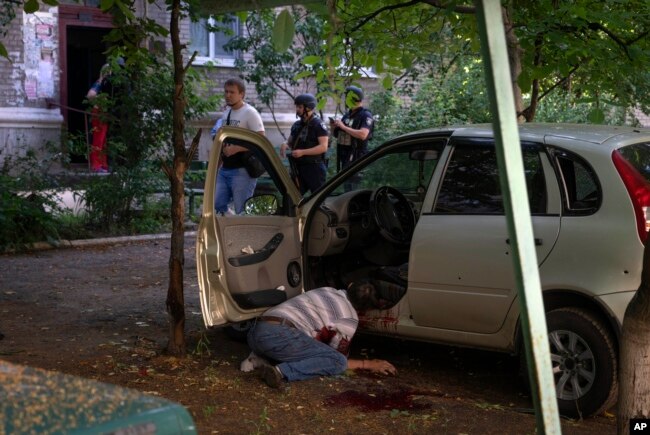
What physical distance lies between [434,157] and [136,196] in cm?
687

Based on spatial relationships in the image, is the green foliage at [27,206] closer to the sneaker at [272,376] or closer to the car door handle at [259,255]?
the car door handle at [259,255]

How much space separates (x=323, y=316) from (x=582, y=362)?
1.80 meters

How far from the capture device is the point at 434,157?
6.80 metres

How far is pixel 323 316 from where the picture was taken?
21.6ft

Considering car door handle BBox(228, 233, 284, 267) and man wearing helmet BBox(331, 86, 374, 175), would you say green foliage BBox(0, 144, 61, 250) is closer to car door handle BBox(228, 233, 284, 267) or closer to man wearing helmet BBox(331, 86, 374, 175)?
man wearing helmet BBox(331, 86, 374, 175)

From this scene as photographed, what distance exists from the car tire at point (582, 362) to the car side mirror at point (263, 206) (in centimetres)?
262

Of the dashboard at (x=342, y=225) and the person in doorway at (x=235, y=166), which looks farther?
the person in doorway at (x=235, y=166)

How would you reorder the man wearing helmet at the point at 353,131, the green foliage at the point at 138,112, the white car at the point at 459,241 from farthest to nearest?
the man wearing helmet at the point at 353,131
the green foliage at the point at 138,112
the white car at the point at 459,241

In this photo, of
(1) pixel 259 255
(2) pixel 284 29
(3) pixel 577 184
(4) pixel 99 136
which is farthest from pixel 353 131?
(2) pixel 284 29

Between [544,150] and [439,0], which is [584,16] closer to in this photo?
[439,0]

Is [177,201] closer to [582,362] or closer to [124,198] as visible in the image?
[582,362]

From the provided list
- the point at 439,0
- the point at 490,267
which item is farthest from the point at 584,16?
the point at 490,267

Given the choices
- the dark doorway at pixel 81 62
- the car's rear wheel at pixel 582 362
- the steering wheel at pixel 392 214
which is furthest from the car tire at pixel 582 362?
the dark doorway at pixel 81 62

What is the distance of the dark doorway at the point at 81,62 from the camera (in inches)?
722
